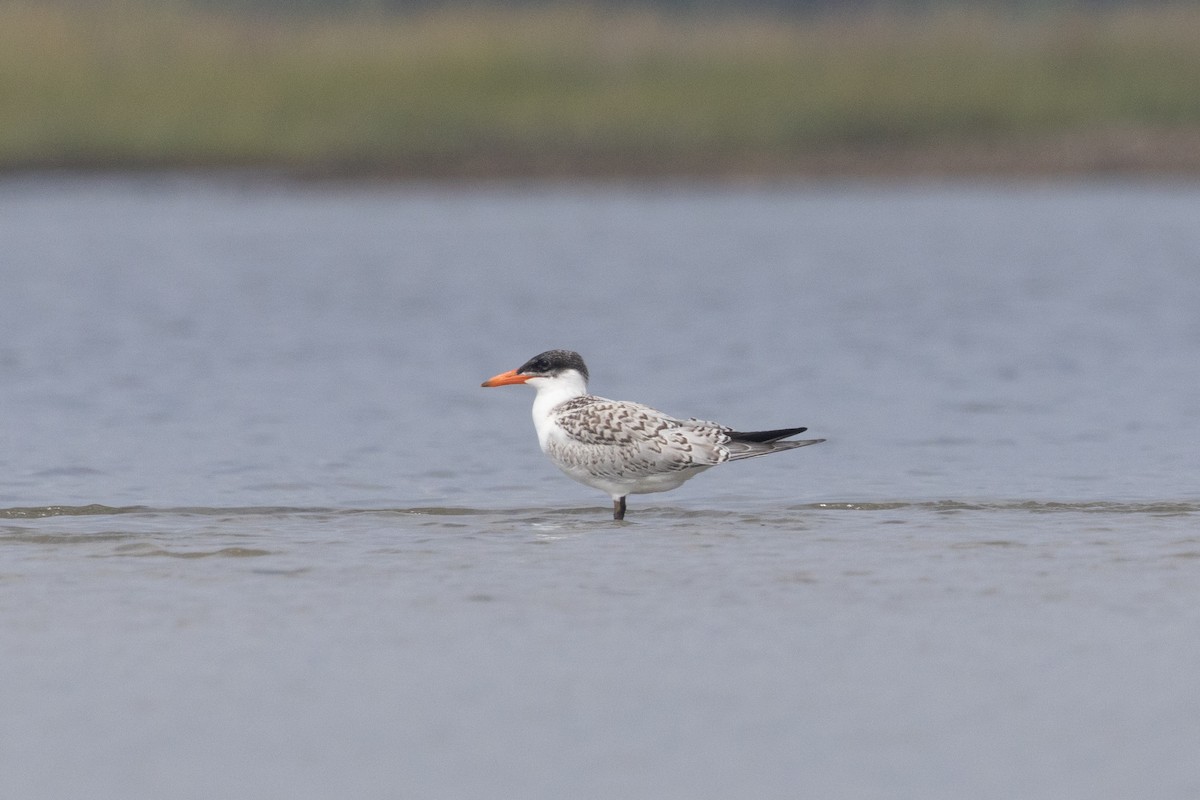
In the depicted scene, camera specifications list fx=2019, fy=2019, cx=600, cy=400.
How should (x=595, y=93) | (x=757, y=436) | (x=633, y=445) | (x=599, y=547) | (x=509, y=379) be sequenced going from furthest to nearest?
(x=595, y=93) → (x=509, y=379) → (x=757, y=436) → (x=633, y=445) → (x=599, y=547)

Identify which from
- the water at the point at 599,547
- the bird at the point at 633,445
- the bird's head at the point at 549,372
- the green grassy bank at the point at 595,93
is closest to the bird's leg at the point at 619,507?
the bird at the point at 633,445

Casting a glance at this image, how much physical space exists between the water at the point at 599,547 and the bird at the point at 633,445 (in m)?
0.26

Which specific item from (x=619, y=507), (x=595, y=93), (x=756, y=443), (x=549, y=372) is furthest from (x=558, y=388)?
(x=595, y=93)

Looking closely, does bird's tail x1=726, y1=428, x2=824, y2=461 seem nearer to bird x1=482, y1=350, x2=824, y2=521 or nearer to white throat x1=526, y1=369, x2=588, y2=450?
bird x1=482, y1=350, x2=824, y2=521

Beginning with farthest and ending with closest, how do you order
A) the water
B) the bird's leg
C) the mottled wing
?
the bird's leg
the mottled wing
the water

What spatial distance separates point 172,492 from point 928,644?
4.89 metres

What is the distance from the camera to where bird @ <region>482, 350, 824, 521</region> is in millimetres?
9078

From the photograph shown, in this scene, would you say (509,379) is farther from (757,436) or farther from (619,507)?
(757,436)

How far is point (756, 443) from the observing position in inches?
369

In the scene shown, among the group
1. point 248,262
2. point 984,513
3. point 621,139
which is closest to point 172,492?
point 984,513

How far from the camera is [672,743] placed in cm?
540

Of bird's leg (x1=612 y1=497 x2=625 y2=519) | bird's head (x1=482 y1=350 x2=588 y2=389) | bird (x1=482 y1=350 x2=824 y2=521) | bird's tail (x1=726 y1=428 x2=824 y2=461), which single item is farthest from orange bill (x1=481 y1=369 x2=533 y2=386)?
bird's tail (x1=726 y1=428 x2=824 y2=461)

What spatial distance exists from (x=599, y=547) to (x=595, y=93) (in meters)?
25.0

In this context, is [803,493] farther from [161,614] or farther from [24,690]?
[24,690]
